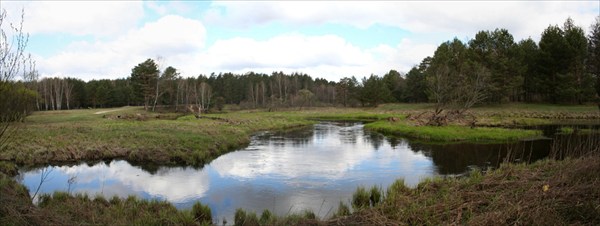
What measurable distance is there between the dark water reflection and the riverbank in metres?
1.86

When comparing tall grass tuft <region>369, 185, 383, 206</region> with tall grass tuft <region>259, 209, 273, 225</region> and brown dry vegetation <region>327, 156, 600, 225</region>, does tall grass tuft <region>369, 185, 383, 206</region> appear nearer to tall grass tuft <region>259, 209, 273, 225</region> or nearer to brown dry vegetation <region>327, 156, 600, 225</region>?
brown dry vegetation <region>327, 156, 600, 225</region>

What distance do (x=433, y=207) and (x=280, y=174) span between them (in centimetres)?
925

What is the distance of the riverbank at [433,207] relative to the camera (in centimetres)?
874

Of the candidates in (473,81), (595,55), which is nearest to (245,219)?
(473,81)

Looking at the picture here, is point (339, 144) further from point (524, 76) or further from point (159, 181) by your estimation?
point (524, 76)

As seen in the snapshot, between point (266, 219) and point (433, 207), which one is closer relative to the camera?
point (433, 207)

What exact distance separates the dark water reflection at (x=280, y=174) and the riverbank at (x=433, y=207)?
1864mm

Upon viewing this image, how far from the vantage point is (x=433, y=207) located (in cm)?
1041

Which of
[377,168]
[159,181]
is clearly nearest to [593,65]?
[377,168]

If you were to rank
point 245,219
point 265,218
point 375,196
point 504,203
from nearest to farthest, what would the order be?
point 504,203 → point 245,219 → point 265,218 → point 375,196

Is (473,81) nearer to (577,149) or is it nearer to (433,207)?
(577,149)

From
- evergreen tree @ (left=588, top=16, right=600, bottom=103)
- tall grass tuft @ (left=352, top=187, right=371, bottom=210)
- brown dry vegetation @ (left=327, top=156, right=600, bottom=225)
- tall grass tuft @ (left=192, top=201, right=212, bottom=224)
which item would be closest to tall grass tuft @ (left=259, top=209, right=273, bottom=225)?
tall grass tuft @ (left=192, top=201, right=212, bottom=224)

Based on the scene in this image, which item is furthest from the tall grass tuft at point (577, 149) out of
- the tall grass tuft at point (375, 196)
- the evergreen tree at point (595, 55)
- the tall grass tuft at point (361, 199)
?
the evergreen tree at point (595, 55)

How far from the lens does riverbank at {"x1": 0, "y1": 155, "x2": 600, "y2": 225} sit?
28.7 feet
